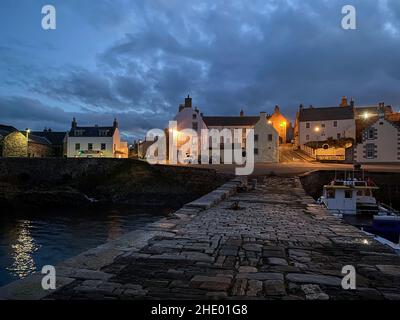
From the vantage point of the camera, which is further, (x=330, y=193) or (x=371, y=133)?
(x=371, y=133)

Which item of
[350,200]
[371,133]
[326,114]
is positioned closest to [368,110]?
[326,114]

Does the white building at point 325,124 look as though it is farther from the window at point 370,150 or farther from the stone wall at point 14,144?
the stone wall at point 14,144

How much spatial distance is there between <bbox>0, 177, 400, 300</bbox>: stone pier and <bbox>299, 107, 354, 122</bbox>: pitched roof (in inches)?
2309

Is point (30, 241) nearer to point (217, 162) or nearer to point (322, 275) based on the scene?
point (322, 275)

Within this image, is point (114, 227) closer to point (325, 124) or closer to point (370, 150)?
point (370, 150)

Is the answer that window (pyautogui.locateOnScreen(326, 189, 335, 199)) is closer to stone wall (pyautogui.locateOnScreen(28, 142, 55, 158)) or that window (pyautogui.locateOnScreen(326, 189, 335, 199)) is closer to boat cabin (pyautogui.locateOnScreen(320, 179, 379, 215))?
boat cabin (pyautogui.locateOnScreen(320, 179, 379, 215))

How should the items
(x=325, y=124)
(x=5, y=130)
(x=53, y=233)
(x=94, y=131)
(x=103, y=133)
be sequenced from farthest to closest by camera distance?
1. (x=5, y=130)
2. (x=94, y=131)
3. (x=103, y=133)
4. (x=325, y=124)
5. (x=53, y=233)

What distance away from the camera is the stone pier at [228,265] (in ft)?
15.2

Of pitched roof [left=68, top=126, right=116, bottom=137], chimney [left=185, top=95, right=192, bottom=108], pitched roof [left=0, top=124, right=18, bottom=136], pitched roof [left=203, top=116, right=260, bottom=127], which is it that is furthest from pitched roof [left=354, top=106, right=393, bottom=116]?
pitched roof [left=0, top=124, right=18, bottom=136]

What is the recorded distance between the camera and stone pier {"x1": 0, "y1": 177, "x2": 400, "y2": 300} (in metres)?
4.64

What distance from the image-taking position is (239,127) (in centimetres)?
6525

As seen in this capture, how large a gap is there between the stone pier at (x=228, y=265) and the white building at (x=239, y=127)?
1804 inches

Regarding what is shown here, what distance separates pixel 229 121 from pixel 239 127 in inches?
102
